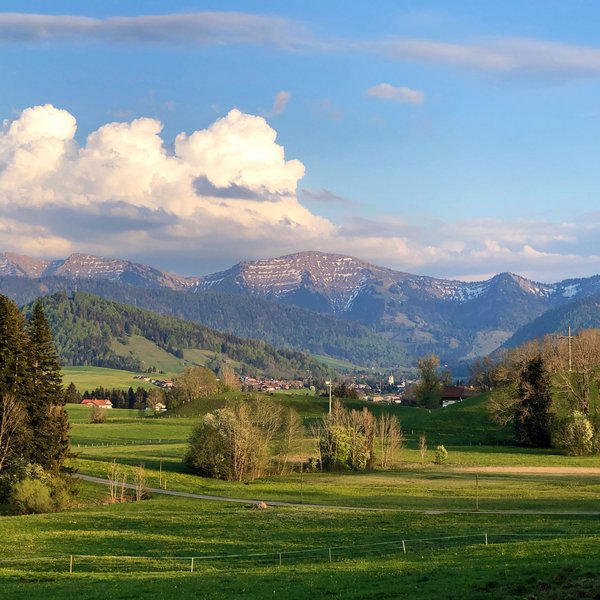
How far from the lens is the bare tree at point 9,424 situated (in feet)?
304

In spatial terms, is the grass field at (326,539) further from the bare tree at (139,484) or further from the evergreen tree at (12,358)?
the evergreen tree at (12,358)

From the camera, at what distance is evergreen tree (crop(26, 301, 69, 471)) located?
308 ft

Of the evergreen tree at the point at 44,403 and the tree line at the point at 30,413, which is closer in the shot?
the tree line at the point at 30,413

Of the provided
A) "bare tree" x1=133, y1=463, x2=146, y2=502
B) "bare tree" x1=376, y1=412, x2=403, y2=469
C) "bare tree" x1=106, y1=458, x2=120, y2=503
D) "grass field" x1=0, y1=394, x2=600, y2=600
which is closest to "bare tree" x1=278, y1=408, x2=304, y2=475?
"grass field" x1=0, y1=394, x2=600, y2=600

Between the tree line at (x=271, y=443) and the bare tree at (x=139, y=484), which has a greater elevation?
the tree line at (x=271, y=443)

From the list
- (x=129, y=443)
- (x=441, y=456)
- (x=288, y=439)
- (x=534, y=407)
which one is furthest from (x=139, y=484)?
(x=534, y=407)

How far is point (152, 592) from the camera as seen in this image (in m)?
43.2

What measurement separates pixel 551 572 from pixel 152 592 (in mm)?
18104

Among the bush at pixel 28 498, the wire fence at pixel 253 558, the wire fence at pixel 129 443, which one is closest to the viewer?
the wire fence at pixel 253 558

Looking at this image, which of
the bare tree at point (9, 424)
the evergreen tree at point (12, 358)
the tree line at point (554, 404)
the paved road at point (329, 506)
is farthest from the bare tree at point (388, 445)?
the bare tree at point (9, 424)

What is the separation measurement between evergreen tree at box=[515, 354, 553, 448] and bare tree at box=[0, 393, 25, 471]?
294 ft

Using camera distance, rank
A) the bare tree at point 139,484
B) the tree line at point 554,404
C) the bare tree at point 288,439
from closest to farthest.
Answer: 1. the bare tree at point 139,484
2. the bare tree at point 288,439
3. the tree line at point 554,404

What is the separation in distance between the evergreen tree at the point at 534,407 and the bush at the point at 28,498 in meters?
90.7

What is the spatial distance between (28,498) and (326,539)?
36.2 metres
